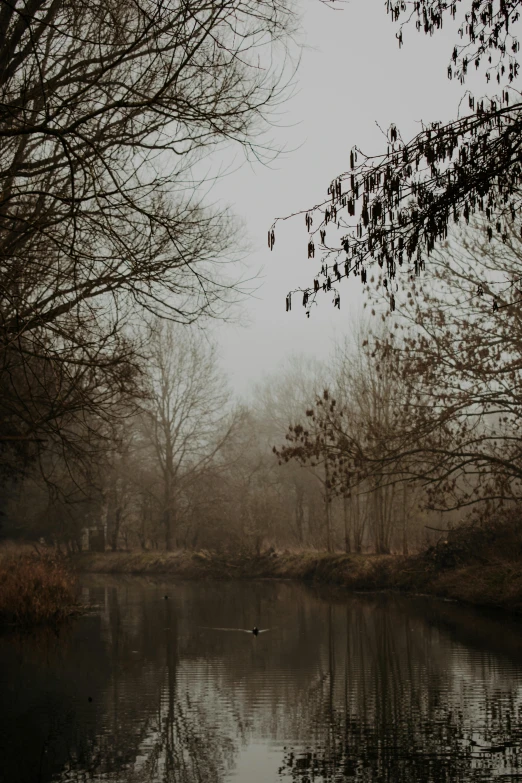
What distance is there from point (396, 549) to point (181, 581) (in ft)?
29.8

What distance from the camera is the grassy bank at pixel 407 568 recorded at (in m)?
19.5

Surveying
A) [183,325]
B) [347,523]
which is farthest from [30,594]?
[347,523]

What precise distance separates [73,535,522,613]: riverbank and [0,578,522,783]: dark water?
7.61 ft

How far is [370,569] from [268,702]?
18198 millimetres

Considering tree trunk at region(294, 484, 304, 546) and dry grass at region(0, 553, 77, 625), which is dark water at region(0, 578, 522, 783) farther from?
tree trunk at region(294, 484, 304, 546)

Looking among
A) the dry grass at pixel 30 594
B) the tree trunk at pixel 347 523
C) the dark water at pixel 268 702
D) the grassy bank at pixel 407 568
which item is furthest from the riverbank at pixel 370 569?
the dry grass at pixel 30 594

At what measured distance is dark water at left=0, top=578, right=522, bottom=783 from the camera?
21.6 ft

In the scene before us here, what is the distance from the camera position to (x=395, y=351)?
58.4 ft

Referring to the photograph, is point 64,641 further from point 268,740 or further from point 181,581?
point 181,581

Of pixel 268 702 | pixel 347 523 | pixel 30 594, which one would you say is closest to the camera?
pixel 268 702

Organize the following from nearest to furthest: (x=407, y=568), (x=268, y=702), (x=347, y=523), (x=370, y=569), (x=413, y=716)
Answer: (x=413, y=716), (x=268, y=702), (x=407, y=568), (x=370, y=569), (x=347, y=523)

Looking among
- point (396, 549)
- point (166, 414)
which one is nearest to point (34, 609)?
point (396, 549)

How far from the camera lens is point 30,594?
665 inches

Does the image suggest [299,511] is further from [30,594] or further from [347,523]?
[30,594]
